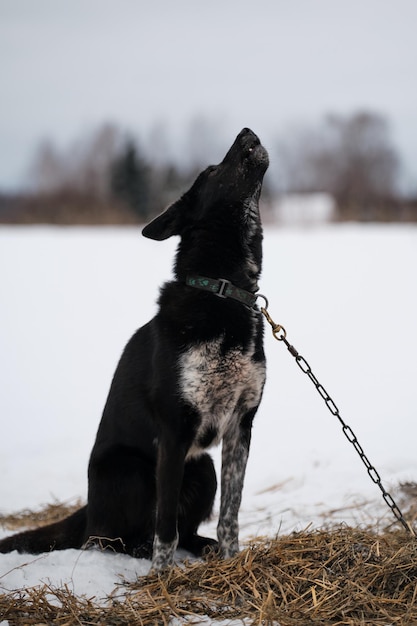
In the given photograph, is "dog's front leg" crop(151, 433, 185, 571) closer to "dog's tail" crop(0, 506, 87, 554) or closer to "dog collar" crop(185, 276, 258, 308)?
"dog's tail" crop(0, 506, 87, 554)

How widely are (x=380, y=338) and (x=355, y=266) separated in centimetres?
487

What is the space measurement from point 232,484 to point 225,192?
56.9 inches

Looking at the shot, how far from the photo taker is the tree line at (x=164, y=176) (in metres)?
27.8

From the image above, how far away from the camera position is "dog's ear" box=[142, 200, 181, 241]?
142 inches

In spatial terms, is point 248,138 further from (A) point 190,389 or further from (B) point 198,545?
(B) point 198,545

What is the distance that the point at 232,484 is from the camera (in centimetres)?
365

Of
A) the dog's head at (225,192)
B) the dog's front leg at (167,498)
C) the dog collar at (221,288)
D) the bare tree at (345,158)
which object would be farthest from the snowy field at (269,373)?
the bare tree at (345,158)

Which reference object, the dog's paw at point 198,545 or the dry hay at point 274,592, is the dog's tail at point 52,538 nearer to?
the dog's paw at point 198,545

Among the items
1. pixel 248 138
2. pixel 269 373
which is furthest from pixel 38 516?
pixel 269 373

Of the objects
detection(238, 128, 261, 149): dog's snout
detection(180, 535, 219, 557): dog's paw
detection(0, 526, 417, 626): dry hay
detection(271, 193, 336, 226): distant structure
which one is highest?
detection(271, 193, 336, 226): distant structure

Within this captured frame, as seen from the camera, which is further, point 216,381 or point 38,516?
point 38,516

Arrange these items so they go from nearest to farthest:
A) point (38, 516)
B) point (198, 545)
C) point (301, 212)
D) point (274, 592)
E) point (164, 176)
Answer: point (274, 592) < point (198, 545) < point (38, 516) < point (301, 212) < point (164, 176)

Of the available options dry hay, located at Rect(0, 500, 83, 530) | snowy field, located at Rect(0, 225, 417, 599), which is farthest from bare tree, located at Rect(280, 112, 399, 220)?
dry hay, located at Rect(0, 500, 83, 530)

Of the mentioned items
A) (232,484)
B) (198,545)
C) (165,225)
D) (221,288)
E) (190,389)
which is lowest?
(198,545)
